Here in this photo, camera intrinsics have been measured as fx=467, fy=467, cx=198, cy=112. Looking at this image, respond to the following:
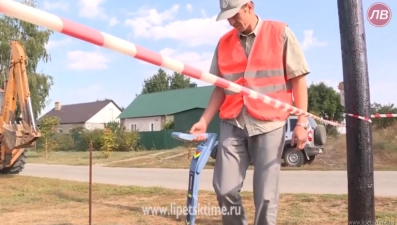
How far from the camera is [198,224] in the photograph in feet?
Result: 18.2

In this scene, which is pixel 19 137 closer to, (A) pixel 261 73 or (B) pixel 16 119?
(B) pixel 16 119

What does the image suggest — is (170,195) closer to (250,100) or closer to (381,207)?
(381,207)

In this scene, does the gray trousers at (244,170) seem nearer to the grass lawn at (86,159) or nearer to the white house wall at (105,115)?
the grass lawn at (86,159)

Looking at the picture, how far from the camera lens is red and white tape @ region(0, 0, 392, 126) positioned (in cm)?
176

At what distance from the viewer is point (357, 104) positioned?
3.55 meters

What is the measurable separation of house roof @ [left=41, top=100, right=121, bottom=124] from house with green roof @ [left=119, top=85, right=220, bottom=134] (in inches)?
Answer: 583

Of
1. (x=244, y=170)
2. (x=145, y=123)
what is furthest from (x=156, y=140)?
(x=244, y=170)

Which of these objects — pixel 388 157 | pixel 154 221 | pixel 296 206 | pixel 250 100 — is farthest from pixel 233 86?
pixel 388 157

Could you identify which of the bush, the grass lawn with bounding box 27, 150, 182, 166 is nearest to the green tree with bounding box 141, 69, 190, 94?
the bush

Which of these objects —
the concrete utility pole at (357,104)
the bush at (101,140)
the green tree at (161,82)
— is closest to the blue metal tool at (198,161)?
the concrete utility pole at (357,104)

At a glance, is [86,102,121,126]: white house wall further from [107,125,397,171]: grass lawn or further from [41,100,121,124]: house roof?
[107,125,397,171]: grass lawn

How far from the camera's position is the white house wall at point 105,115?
64.3m

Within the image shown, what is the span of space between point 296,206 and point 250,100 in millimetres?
3779

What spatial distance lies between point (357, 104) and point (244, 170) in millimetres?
1066
